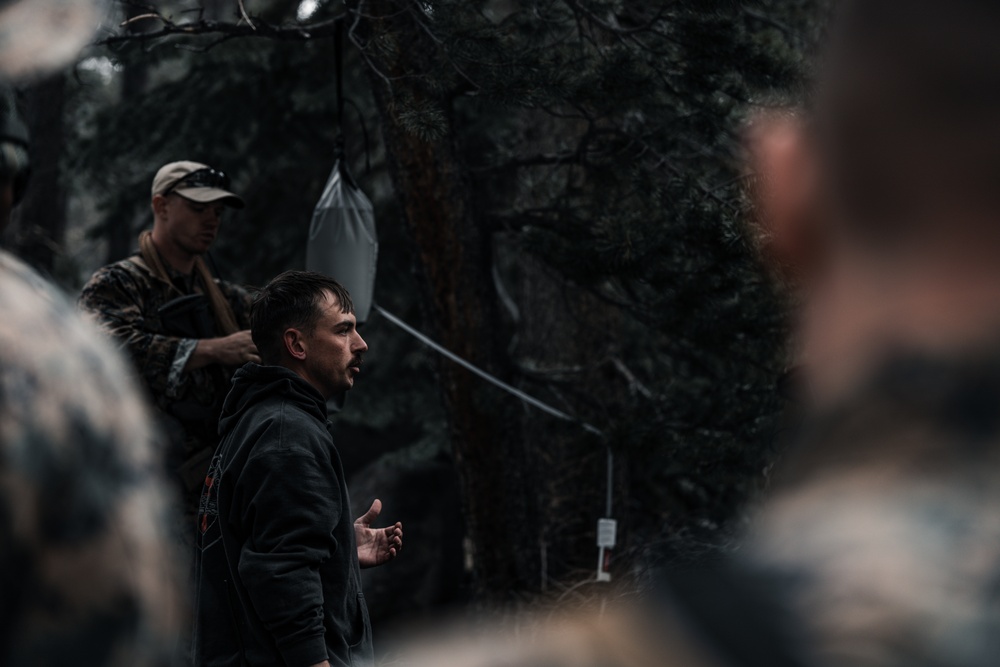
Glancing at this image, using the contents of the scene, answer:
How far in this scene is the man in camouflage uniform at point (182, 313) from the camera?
4.39 meters

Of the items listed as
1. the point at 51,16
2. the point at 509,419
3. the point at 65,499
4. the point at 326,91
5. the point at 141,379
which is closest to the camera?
the point at 65,499

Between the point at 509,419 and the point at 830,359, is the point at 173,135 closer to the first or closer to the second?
the point at 509,419

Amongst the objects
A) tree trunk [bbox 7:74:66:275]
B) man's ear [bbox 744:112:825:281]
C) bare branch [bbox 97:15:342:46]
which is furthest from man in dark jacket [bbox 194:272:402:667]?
tree trunk [bbox 7:74:66:275]

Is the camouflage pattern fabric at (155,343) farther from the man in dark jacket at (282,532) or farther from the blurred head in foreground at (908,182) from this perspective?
the blurred head in foreground at (908,182)

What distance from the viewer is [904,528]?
0.66 metres

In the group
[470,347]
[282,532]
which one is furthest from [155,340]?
[470,347]

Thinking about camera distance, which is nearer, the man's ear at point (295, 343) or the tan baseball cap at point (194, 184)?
the man's ear at point (295, 343)

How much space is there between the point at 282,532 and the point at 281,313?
0.76 meters

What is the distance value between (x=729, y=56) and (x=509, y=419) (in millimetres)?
2467

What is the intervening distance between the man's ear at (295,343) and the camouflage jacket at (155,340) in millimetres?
1083

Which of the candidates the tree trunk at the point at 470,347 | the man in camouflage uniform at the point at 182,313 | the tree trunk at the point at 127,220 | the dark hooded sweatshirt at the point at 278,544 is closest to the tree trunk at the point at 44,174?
the tree trunk at the point at 127,220

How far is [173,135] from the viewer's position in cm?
1049

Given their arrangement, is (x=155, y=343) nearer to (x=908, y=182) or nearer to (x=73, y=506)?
(x=73, y=506)

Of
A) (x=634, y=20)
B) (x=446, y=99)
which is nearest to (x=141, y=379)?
(x=446, y=99)
